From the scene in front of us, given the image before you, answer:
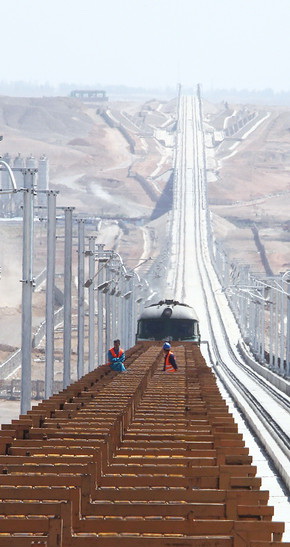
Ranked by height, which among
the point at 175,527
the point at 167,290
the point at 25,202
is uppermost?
the point at 167,290

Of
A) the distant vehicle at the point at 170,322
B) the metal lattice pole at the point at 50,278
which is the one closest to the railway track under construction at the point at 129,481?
A: the metal lattice pole at the point at 50,278

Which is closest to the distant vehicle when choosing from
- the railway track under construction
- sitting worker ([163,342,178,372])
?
sitting worker ([163,342,178,372])

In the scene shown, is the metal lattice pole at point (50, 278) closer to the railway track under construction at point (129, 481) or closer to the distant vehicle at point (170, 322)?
the railway track under construction at point (129, 481)

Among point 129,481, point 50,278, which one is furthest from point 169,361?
point 129,481

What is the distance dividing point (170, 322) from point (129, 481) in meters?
63.9

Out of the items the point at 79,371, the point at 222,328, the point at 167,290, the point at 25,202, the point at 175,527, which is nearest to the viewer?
the point at 175,527

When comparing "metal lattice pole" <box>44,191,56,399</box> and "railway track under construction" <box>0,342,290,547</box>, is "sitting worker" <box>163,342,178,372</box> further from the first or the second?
"railway track under construction" <box>0,342,290,547</box>

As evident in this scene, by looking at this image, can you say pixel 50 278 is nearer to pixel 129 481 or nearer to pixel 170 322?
pixel 129 481

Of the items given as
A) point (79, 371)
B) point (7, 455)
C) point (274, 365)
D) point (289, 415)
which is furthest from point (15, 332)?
point (7, 455)

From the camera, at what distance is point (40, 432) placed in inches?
750

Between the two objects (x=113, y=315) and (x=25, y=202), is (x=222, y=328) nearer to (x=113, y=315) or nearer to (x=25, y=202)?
(x=113, y=315)

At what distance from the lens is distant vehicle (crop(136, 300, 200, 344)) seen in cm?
7762

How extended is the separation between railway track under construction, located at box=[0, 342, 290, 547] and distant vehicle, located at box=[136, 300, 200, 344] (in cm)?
5336

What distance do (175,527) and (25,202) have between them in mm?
22294
